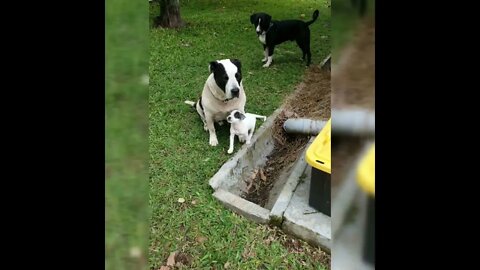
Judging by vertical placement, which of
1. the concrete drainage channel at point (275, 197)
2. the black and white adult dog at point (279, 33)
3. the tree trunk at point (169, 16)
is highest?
the tree trunk at point (169, 16)

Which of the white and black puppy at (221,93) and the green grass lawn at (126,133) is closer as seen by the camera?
the green grass lawn at (126,133)

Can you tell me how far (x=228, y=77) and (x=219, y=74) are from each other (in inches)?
3.2

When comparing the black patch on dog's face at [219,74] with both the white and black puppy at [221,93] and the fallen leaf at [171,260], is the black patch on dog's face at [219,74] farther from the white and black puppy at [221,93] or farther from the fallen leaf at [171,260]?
the fallen leaf at [171,260]

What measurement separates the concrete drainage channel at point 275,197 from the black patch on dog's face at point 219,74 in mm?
419

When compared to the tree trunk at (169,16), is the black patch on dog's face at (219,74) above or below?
below

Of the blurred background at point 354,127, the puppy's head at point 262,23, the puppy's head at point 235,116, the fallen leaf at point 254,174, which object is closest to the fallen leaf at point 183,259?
the fallen leaf at point 254,174

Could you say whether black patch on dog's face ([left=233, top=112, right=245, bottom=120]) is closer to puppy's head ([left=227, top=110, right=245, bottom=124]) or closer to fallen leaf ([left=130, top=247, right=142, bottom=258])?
puppy's head ([left=227, top=110, right=245, bottom=124])

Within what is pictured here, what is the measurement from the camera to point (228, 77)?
2.85m

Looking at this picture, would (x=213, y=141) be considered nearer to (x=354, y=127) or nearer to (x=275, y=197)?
(x=275, y=197)

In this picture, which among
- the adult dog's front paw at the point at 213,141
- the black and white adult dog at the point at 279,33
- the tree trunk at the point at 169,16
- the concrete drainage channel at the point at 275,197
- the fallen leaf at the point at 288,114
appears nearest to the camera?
the concrete drainage channel at the point at 275,197

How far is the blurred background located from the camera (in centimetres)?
37

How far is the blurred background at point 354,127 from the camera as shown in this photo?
1.20 ft
